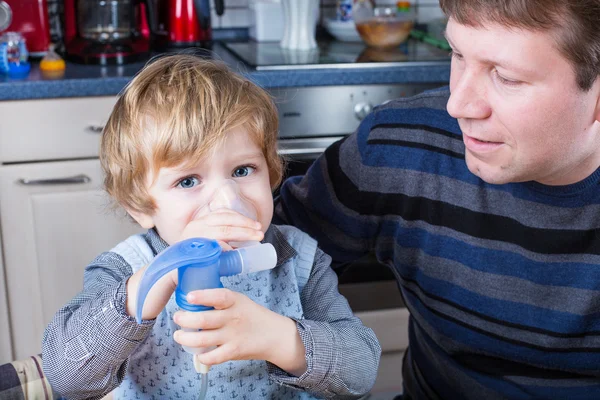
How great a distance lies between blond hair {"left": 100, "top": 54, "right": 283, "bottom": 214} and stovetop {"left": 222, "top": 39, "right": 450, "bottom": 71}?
1040 millimetres

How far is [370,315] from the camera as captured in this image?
94.1 inches

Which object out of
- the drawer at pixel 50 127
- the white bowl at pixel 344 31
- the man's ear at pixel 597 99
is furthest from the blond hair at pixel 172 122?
the white bowl at pixel 344 31

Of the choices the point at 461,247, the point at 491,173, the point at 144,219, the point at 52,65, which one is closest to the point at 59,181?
the point at 52,65

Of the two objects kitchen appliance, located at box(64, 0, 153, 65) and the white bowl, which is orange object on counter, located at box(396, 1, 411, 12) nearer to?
the white bowl

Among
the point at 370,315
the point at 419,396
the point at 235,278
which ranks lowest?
the point at 370,315

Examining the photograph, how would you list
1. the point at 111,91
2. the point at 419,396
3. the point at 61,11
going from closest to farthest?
the point at 419,396, the point at 111,91, the point at 61,11

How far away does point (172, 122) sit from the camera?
102cm

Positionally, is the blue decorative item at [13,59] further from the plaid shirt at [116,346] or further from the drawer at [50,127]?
the plaid shirt at [116,346]

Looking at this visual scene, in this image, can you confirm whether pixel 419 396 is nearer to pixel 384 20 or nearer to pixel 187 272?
pixel 187 272

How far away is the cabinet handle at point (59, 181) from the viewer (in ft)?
6.85

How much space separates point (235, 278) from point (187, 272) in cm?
31

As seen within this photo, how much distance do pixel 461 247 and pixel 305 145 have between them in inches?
40.0

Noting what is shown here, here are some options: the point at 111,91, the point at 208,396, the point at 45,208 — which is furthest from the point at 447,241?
the point at 45,208

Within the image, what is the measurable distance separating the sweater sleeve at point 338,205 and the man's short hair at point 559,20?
34cm
